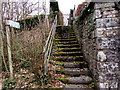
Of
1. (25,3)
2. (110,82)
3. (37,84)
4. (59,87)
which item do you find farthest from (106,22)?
(25,3)

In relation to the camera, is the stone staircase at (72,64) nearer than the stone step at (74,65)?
Yes

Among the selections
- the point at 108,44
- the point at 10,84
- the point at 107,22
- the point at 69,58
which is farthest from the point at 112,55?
the point at 10,84

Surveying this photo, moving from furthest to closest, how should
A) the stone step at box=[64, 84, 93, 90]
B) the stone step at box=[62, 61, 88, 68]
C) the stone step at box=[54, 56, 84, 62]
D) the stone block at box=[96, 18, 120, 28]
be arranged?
the stone step at box=[54, 56, 84, 62] → the stone step at box=[62, 61, 88, 68] → the stone step at box=[64, 84, 93, 90] → the stone block at box=[96, 18, 120, 28]

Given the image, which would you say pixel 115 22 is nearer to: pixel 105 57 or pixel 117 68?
pixel 105 57

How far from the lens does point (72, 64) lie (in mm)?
3301

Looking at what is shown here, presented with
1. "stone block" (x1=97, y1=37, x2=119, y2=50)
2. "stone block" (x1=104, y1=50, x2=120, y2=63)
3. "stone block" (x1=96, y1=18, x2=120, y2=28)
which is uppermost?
"stone block" (x1=96, y1=18, x2=120, y2=28)

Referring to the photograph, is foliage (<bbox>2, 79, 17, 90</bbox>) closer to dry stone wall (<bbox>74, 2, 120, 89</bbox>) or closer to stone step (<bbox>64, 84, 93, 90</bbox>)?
stone step (<bbox>64, 84, 93, 90</bbox>)

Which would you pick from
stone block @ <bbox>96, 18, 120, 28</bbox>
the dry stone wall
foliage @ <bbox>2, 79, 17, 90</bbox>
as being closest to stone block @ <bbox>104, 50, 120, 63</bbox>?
the dry stone wall

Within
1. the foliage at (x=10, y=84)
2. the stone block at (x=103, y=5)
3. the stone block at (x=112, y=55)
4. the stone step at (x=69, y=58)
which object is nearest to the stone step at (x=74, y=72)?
the stone step at (x=69, y=58)

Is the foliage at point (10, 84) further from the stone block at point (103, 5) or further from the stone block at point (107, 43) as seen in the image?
the stone block at point (103, 5)

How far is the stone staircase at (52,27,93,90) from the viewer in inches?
105

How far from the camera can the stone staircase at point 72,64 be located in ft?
8.77

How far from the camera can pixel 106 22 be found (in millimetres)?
2133

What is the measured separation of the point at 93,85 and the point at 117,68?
2.88 feet
